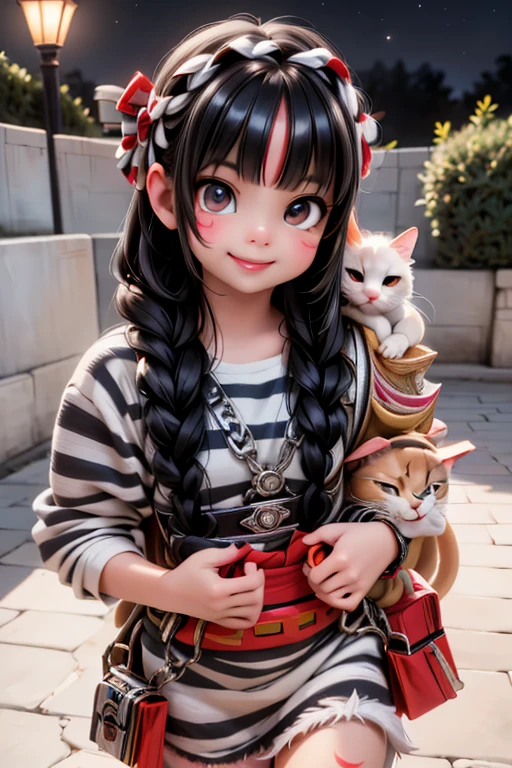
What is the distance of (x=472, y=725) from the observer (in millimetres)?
2156

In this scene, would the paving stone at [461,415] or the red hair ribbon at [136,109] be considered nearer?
the red hair ribbon at [136,109]

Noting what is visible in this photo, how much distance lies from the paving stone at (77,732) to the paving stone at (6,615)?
0.71 metres

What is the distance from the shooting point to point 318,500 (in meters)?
1.43

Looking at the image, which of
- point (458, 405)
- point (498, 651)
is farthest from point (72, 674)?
point (458, 405)

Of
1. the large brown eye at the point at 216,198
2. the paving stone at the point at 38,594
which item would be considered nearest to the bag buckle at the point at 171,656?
the large brown eye at the point at 216,198

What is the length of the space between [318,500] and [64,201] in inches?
279

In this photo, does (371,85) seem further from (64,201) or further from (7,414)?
(7,414)

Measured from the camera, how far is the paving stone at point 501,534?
342 centimetres

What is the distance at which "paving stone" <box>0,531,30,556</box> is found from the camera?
3414mm

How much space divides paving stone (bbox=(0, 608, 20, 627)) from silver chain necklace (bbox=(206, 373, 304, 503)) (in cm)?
188

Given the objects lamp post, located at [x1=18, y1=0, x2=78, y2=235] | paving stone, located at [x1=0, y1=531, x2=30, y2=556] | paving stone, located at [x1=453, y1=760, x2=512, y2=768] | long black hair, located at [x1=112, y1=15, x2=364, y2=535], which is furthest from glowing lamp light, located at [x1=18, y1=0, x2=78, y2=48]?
paving stone, located at [x1=453, y1=760, x2=512, y2=768]

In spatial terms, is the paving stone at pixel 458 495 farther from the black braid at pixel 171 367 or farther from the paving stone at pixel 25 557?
the black braid at pixel 171 367

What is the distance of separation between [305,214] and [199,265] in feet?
0.87

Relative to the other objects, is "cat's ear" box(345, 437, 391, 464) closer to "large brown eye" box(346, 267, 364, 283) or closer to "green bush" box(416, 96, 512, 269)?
"large brown eye" box(346, 267, 364, 283)
